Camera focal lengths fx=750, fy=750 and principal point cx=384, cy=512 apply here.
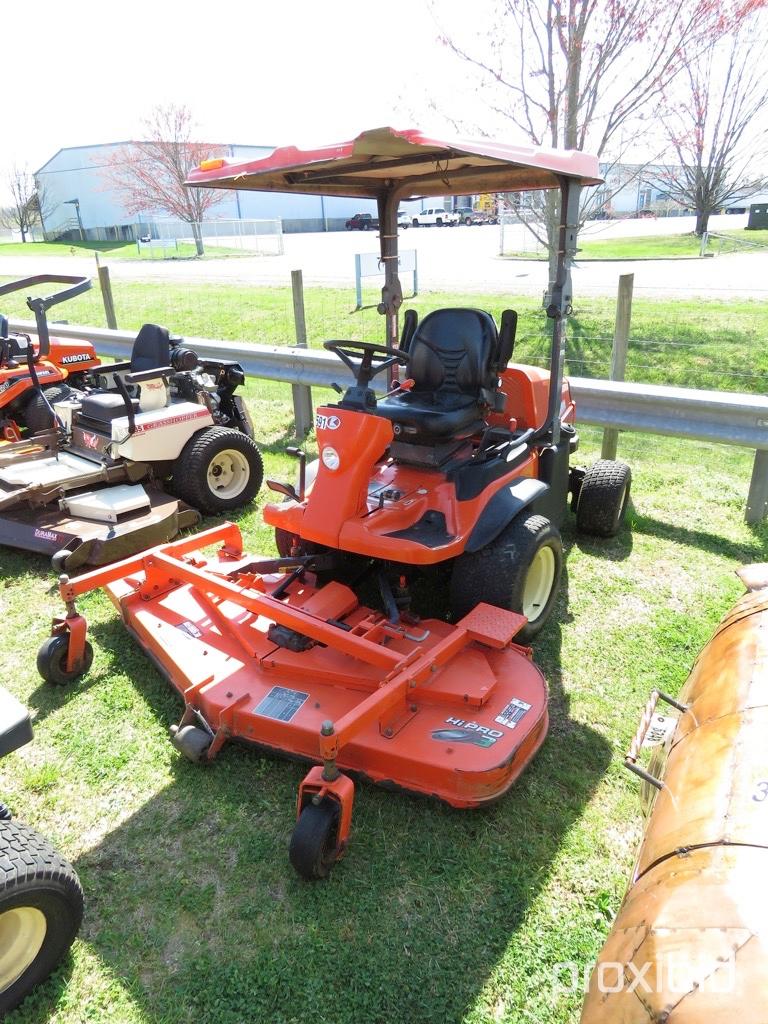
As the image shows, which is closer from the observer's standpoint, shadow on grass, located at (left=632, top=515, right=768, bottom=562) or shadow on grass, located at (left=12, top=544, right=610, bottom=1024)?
shadow on grass, located at (left=12, top=544, right=610, bottom=1024)

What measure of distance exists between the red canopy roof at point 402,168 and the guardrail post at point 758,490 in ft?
6.92

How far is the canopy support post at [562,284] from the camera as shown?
3594 millimetres

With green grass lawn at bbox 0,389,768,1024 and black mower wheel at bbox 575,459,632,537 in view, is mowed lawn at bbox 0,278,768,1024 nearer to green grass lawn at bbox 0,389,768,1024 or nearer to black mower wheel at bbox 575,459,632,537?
green grass lawn at bbox 0,389,768,1024

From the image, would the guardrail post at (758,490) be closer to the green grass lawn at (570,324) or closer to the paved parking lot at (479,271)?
the green grass lawn at (570,324)

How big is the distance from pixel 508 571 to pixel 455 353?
1.25 meters

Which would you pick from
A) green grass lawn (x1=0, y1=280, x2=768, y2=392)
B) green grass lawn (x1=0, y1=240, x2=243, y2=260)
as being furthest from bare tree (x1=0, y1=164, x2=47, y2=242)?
green grass lawn (x1=0, y1=280, x2=768, y2=392)

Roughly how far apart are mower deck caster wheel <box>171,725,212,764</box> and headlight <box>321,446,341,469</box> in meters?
1.22

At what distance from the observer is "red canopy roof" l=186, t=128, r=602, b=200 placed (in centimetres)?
275

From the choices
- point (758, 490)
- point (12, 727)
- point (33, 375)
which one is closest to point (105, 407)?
point (33, 375)

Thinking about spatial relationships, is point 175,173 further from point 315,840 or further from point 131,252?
point 315,840

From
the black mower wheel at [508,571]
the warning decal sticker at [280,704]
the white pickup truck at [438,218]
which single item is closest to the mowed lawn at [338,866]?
the warning decal sticker at [280,704]

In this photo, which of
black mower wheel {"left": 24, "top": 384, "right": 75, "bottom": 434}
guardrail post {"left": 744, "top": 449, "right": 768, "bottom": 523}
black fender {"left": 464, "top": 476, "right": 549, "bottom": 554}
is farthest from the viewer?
black mower wheel {"left": 24, "top": 384, "right": 75, "bottom": 434}

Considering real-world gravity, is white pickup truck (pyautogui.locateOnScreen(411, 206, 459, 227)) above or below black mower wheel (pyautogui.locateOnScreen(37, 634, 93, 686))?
above

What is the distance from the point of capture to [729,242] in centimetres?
1900
